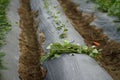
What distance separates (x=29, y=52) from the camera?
5.82 m

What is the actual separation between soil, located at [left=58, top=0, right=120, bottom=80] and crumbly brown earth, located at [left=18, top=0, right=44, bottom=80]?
108cm

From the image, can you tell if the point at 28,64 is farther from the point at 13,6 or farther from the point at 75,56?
the point at 13,6

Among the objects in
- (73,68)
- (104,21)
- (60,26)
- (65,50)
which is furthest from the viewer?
(104,21)

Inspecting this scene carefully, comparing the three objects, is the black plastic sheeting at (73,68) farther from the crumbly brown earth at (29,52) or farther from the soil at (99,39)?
the soil at (99,39)

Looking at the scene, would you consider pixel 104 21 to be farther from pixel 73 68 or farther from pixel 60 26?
pixel 73 68

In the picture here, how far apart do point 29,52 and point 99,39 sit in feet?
5.17

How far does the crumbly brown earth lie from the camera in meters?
4.94

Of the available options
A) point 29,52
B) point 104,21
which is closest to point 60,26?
point 29,52

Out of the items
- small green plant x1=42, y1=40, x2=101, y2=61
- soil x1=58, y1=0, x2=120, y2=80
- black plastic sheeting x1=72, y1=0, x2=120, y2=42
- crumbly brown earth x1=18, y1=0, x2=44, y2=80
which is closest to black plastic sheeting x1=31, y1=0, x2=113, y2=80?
small green plant x1=42, y1=40, x2=101, y2=61

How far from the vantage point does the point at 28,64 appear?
5.34 metres

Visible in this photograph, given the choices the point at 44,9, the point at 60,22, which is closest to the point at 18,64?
the point at 60,22

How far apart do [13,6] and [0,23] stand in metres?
2.36

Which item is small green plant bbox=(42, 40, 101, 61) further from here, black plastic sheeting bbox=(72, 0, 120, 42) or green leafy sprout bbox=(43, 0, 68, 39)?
black plastic sheeting bbox=(72, 0, 120, 42)

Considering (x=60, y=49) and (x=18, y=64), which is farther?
(x=18, y=64)
